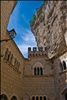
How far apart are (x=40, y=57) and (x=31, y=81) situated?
3.47 m

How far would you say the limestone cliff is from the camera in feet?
57.9

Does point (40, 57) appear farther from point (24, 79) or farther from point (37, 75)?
point (24, 79)

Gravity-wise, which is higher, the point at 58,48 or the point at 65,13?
the point at 65,13

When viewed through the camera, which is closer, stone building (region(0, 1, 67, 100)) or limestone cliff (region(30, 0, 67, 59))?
stone building (region(0, 1, 67, 100))

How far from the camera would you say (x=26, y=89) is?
1443cm

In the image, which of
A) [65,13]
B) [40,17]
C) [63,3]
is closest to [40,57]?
[65,13]

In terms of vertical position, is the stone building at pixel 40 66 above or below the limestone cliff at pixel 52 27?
below

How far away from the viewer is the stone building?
10.5 m

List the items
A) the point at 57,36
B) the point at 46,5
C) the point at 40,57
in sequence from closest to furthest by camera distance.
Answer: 1. the point at 40,57
2. the point at 57,36
3. the point at 46,5

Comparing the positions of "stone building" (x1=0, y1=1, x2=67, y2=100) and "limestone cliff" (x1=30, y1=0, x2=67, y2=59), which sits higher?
"limestone cliff" (x1=30, y1=0, x2=67, y2=59)

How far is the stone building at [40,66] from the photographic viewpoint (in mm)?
10539

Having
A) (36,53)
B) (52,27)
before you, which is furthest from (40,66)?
(52,27)

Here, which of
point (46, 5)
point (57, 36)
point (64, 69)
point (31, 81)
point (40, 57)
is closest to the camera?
point (64, 69)

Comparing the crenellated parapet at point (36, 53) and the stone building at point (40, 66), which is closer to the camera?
the stone building at point (40, 66)
